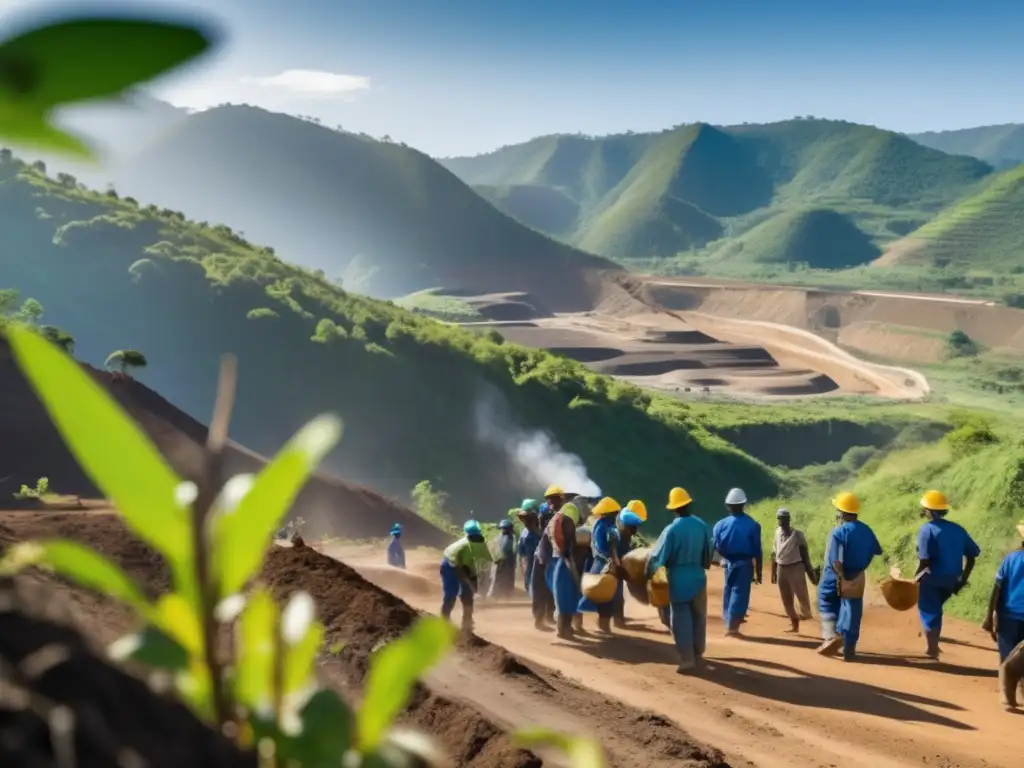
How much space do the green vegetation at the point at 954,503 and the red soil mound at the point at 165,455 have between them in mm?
8776

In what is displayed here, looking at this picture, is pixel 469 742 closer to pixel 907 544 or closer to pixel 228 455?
pixel 907 544

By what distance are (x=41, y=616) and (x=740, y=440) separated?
42.2 m

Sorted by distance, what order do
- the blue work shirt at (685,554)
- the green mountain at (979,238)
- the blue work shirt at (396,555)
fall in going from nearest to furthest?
1. the blue work shirt at (685,554)
2. the blue work shirt at (396,555)
3. the green mountain at (979,238)

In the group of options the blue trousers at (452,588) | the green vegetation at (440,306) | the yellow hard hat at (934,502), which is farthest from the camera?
the green vegetation at (440,306)

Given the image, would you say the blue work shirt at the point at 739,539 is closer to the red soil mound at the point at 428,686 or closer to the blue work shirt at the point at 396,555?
the red soil mound at the point at 428,686

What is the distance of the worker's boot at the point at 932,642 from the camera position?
31.9 ft

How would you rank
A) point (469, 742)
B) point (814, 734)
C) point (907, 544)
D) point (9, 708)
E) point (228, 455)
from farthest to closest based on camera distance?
point (228, 455)
point (907, 544)
point (814, 734)
point (469, 742)
point (9, 708)

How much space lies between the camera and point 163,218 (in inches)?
1718

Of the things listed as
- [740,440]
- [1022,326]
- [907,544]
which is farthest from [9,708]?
[1022,326]

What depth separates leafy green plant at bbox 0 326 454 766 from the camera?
876mm

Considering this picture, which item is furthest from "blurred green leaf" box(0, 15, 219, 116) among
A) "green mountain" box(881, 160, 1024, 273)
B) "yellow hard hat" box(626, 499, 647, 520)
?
"green mountain" box(881, 160, 1024, 273)

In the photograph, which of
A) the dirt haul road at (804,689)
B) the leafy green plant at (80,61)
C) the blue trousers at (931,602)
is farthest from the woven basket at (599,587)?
the leafy green plant at (80,61)

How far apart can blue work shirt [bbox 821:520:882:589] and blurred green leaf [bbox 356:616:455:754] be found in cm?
914

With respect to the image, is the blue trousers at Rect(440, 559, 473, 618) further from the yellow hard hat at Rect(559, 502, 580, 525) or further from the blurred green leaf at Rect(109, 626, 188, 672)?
the blurred green leaf at Rect(109, 626, 188, 672)
